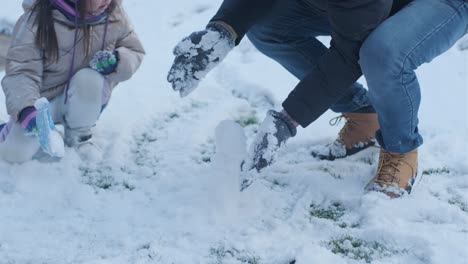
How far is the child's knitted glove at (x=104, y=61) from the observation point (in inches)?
90.3

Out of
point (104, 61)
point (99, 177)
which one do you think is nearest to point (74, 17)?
point (104, 61)

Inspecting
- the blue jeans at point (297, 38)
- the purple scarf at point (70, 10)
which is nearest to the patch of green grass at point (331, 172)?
the blue jeans at point (297, 38)

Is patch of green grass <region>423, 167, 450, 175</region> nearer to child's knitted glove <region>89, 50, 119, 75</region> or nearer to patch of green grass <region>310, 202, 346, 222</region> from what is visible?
patch of green grass <region>310, 202, 346, 222</region>

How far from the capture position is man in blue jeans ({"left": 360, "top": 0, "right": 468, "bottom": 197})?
1853 millimetres

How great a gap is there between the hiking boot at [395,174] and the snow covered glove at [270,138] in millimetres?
404

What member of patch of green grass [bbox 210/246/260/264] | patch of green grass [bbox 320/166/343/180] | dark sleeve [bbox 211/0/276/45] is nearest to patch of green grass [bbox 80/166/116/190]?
patch of green grass [bbox 210/246/260/264]

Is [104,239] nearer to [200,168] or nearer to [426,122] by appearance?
[200,168]

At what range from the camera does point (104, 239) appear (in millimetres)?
1813

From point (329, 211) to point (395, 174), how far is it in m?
0.27

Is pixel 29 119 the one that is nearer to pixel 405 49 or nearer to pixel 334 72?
pixel 334 72

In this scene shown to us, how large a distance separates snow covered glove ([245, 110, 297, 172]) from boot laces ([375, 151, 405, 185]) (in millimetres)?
407

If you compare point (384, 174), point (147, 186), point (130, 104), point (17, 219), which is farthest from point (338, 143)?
point (17, 219)

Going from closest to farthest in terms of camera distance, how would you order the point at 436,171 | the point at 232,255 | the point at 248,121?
the point at 232,255 < the point at 436,171 < the point at 248,121

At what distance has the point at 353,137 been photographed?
7.84 feet
